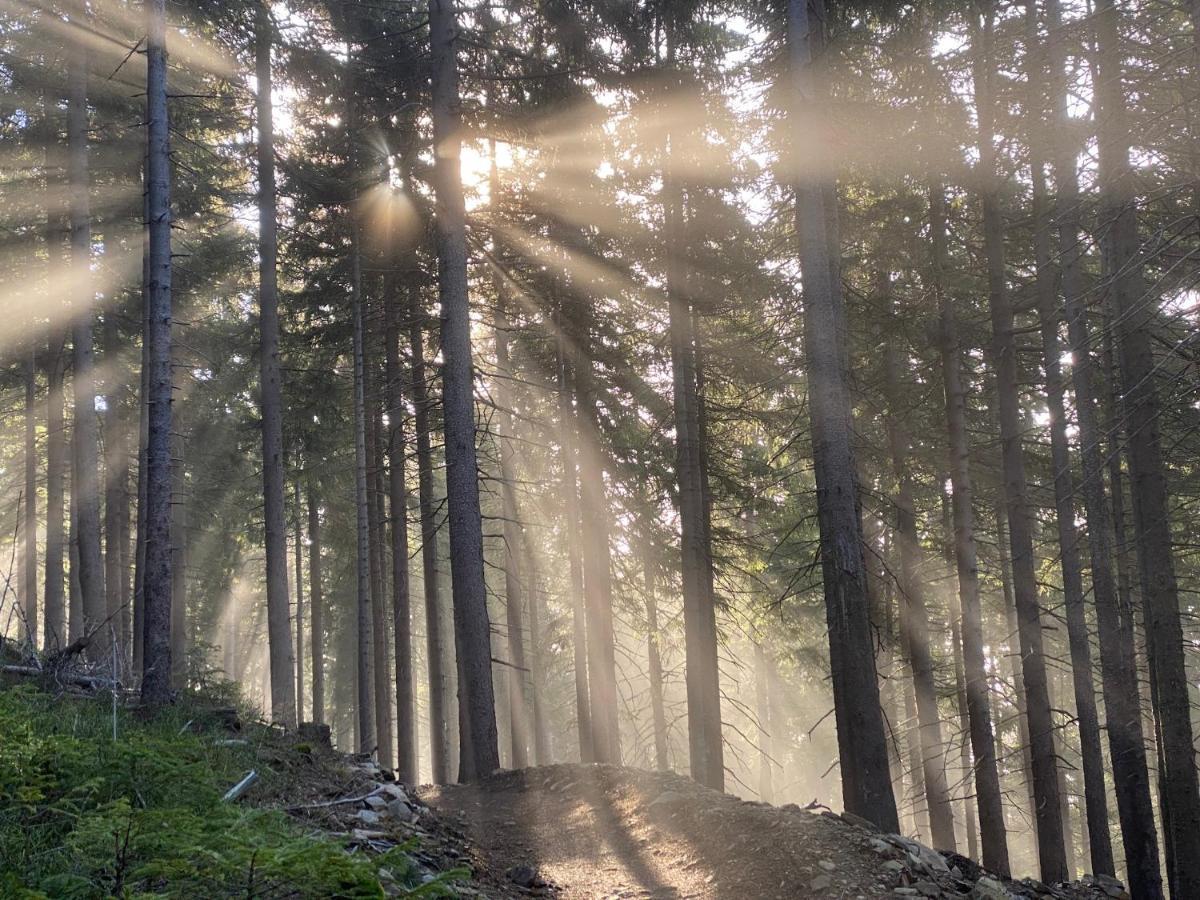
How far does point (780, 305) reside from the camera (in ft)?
44.2

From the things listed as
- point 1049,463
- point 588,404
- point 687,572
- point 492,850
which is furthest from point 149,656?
point 1049,463

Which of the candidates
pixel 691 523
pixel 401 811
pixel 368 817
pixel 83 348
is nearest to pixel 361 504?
pixel 83 348

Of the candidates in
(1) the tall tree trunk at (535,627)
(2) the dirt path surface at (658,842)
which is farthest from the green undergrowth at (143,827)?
(1) the tall tree trunk at (535,627)

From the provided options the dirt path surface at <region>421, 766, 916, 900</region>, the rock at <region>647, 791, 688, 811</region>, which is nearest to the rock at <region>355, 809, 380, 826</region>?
the dirt path surface at <region>421, 766, 916, 900</region>

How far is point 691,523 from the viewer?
14.5m

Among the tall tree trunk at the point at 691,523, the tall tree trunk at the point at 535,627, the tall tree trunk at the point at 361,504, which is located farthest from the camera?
the tall tree trunk at the point at 535,627

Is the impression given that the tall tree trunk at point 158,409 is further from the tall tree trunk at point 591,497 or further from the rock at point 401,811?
the tall tree trunk at point 591,497

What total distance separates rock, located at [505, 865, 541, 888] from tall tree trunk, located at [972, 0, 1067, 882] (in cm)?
857

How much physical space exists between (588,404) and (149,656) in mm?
9827

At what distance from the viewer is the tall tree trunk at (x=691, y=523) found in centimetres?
1445

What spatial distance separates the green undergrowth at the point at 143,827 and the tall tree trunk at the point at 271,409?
28.2 ft

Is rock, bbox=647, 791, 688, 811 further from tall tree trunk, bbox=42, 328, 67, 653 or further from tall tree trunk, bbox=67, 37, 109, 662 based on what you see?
tall tree trunk, bbox=42, 328, 67, 653

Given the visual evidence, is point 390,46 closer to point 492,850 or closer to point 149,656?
point 149,656

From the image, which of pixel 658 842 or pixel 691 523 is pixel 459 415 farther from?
pixel 658 842
